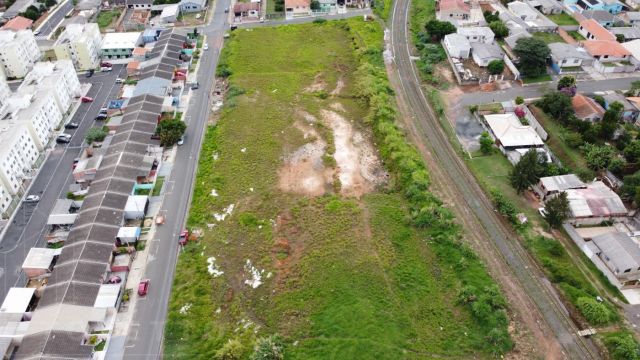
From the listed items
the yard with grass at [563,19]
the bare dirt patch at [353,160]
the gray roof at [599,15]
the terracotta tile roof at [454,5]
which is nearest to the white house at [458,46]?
the terracotta tile roof at [454,5]

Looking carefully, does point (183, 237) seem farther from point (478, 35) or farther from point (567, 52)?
point (567, 52)

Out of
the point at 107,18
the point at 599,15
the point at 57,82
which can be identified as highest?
the point at 599,15

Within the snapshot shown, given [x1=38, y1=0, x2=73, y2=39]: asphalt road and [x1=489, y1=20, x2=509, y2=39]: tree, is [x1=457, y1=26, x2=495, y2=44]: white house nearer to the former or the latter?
[x1=489, y1=20, x2=509, y2=39]: tree

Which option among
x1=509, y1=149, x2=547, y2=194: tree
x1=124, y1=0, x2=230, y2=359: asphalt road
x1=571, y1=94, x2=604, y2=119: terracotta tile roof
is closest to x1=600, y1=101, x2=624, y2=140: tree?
x1=571, y1=94, x2=604, y2=119: terracotta tile roof

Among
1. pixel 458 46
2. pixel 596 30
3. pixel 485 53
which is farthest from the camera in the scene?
pixel 596 30

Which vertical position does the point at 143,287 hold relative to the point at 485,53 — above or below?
below

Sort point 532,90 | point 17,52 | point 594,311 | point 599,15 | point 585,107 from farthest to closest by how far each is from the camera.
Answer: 1. point 599,15
2. point 17,52
3. point 532,90
4. point 585,107
5. point 594,311

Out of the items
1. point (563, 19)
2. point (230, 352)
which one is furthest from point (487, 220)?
point (563, 19)

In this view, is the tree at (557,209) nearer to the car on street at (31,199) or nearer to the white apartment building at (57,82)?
the car on street at (31,199)
